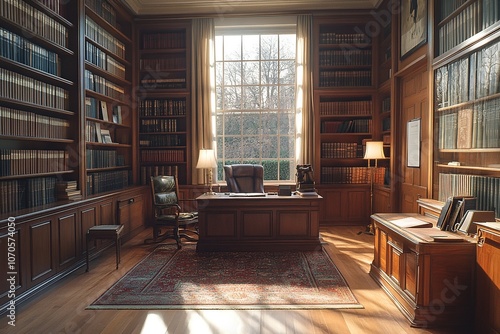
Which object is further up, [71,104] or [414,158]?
[71,104]

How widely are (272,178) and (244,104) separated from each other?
1.44 m

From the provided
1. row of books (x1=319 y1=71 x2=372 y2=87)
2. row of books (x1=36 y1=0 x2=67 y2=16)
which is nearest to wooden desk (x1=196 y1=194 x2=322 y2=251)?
row of books (x1=319 y1=71 x2=372 y2=87)

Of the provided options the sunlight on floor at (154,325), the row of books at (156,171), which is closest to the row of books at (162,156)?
the row of books at (156,171)

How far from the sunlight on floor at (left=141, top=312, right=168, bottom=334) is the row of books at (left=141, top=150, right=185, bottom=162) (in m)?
3.85

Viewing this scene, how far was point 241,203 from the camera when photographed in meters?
4.66

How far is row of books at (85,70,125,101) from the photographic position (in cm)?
477

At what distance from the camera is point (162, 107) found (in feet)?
21.1

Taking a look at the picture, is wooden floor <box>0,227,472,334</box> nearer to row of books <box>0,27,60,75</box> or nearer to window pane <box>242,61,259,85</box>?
row of books <box>0,27,60,75</box>

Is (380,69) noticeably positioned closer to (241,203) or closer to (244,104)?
(244,104)

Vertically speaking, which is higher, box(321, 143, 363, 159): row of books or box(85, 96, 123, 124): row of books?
box(85, 96, 123, 124): row of books

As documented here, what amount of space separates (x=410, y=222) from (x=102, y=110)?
167 inches

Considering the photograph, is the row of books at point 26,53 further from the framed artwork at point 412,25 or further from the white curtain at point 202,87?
the framed artwork at point 412,25

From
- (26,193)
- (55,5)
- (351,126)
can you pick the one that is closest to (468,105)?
(351,126)

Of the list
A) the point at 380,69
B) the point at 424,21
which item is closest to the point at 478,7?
the point at 424,21
